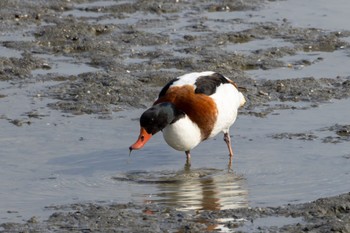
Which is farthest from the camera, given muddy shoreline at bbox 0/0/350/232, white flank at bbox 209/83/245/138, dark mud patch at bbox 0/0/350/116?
dark mud patch at bbox 0/0/350/116

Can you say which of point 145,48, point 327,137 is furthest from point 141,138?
point 145,48

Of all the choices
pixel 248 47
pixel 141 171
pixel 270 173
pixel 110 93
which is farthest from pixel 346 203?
pixel 248 47

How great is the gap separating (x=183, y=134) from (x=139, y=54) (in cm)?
351

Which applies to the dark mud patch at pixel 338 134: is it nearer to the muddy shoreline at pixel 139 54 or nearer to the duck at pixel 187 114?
the muddy shoreline at pixel 139 54

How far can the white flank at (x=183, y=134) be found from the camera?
33.8 ft

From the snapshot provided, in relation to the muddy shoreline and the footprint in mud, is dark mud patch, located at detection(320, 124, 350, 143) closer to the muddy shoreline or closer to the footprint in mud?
the muddy shoreline

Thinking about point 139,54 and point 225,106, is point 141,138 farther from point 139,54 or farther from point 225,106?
point 139,54

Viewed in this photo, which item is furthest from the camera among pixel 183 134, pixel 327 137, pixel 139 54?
pixel 139 54

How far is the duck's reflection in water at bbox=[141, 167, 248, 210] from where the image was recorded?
934 cm

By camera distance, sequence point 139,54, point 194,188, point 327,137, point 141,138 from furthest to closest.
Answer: point 139,54 < point 327,137 < point 141,138 < point 194,188

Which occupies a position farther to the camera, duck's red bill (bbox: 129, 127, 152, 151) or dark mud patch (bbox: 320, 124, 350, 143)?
dark mud patch (bbox: 320, 124, 350, 143)

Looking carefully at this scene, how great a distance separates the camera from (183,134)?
407 inches

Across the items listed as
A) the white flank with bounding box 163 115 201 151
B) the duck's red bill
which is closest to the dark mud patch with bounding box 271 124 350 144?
the white flank with bounding box 163 115 201 151

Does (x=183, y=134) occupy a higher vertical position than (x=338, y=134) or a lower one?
higher
